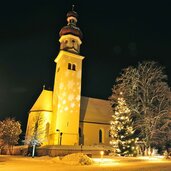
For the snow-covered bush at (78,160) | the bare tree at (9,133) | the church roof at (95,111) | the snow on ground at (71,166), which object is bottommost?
the snow on ground at (71,166)

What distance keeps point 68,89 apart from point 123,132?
1184cm

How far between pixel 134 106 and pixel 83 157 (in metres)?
13.7

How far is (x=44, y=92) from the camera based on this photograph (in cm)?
3584

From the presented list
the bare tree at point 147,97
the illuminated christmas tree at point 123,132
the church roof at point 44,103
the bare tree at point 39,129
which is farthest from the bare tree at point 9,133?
the bare tree at point 147,97

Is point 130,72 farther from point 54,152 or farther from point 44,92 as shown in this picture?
point 44,92

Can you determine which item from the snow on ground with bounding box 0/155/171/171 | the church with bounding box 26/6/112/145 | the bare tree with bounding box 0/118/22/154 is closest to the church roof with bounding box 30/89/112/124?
the church with bounding box 26/6/112/145

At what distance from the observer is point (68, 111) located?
104ft

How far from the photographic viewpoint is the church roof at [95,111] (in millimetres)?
35062

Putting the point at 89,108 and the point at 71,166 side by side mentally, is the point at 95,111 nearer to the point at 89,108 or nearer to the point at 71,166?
the point at 89,108

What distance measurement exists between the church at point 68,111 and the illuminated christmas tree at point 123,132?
7.94 metres

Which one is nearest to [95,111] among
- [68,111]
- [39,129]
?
[68,111]

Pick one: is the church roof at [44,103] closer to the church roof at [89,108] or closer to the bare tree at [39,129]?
the church roof at [89,108]

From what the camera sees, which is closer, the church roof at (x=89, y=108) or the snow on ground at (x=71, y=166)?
the snow on ground at (x=71, y=166)

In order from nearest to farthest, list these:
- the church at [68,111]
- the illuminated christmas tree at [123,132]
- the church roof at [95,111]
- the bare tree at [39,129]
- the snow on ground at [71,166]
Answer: the snow on ground at [71,166] → the illuminated christmas tree at [123,132] → the bare tree at [39,129] → the church at [68,111] → the church roof at [95,111]
